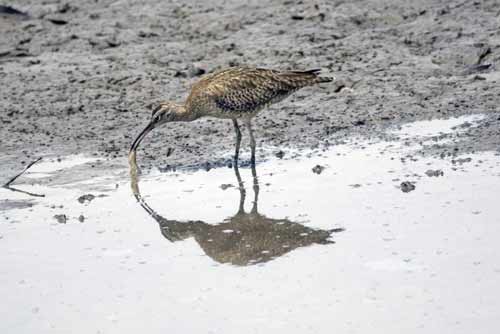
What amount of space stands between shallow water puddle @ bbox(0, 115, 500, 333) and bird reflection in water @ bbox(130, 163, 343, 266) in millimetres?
17

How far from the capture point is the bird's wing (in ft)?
36.2

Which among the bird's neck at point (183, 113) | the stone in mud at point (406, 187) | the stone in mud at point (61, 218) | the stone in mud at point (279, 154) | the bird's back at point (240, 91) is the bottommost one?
the stone in mud at point (279, 154)

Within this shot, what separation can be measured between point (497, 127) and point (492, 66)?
79.1 inches

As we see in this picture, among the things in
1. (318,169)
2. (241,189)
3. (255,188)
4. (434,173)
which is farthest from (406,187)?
(241,189)

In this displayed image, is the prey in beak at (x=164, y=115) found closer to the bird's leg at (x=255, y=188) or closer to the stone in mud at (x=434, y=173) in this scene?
the bird's leg at (x=255, y=188)

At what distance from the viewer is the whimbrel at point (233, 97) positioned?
11.0 m

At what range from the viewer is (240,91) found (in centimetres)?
1105

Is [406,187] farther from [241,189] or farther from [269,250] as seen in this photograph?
[269,250]

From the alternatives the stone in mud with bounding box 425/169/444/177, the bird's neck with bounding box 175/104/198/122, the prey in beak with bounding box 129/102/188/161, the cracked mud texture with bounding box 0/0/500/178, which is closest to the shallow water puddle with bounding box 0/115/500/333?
the stone in mud with bounding box 425/169/444/177

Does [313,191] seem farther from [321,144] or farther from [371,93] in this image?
[371,93]

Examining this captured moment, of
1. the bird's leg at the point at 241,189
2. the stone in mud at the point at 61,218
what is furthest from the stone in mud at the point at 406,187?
the stone in mud at the point at 61,218

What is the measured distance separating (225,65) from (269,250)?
5.78 metres

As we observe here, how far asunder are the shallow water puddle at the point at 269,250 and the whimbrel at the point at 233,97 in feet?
2.05

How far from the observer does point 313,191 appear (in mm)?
9773
